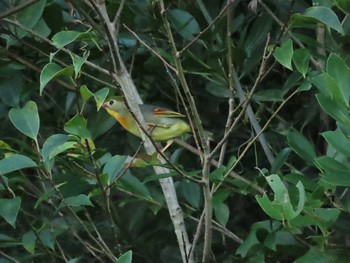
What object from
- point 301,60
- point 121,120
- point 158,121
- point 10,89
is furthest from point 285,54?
point 10,89

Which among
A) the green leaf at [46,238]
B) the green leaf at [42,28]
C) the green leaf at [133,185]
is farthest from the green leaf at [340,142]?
the green leaf at [42,28]

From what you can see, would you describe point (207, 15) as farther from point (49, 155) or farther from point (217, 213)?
point (49, 155)

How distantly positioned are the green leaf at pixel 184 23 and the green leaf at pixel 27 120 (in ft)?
1.67

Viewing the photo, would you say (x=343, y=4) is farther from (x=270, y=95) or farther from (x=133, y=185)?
(x=133, y=185)

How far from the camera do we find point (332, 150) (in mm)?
2123

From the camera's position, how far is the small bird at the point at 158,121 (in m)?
2.33

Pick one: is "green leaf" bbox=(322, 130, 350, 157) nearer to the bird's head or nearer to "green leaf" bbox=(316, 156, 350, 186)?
"green leaf" bbox=(316, 156, 350, 186)

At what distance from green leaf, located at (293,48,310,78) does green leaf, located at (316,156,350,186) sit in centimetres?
25

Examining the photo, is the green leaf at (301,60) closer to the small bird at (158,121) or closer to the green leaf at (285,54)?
the green leaf at (285,54)

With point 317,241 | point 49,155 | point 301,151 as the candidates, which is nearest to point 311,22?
point 301,151

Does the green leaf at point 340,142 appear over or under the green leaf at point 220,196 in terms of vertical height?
over

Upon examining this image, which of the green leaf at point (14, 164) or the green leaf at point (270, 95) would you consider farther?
the green leaf at point (270, 95)

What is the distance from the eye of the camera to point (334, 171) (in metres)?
1.87

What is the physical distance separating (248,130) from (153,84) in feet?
1.27
